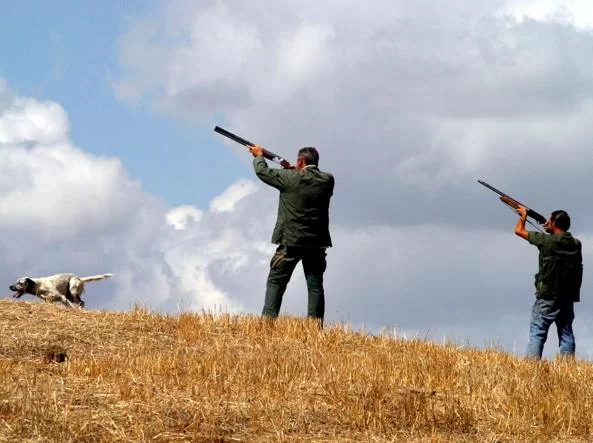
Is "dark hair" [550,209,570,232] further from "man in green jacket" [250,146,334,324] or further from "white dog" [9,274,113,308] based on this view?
"white dog" [9,274,113,308]

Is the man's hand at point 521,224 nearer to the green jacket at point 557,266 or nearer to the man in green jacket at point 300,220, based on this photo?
the green jacket at point 557,266

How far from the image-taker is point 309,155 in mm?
15398

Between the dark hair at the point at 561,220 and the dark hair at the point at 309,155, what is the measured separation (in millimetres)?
3539

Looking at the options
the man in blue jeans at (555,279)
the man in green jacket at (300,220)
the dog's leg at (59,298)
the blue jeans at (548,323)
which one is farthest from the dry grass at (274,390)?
the dog's leg at (59,298)

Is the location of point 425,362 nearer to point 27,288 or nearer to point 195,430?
point 195,430

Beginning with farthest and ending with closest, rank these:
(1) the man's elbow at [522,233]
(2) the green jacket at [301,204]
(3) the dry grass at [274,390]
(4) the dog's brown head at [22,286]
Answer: (4) the dog's brown head at [22,286] < (1) the man's elbow at [522,233] < (2) the green jacket at [301,204] < (3) the dry grass at [274,390]

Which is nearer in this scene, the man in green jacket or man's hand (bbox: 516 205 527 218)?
the man in green jacket

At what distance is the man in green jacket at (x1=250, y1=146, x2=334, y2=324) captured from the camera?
15.0 m

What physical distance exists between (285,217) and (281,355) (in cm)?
257

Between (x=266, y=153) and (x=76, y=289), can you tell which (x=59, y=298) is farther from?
(x=266, y=153)

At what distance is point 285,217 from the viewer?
49.5ft

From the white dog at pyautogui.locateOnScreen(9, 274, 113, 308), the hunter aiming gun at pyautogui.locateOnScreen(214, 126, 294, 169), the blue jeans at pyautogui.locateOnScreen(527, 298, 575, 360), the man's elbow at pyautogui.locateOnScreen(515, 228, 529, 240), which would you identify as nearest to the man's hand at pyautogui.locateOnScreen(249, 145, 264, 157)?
the hunter aiming gun at pyautogui.locateOnScreen(214, 126, 294, 169)

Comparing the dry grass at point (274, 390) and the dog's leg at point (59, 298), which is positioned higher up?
the dog's leg at point (59, 298)

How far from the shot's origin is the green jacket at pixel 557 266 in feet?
49.5
